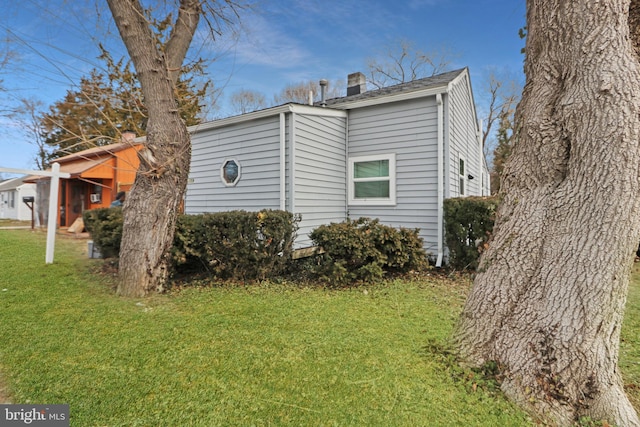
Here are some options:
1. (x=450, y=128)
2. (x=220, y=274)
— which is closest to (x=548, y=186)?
(x=220, y=274)

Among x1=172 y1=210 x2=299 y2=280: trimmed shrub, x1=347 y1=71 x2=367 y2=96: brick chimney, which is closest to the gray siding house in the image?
x1=172 y1=210 x2=299 y2=280: trimmed shrub

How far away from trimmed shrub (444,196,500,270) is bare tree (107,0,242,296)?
4837 millimetres

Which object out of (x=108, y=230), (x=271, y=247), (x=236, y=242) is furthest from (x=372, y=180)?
(x=108, y=230)

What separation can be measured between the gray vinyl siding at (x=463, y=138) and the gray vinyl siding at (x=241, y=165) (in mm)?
3737

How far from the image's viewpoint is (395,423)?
A: 194cm

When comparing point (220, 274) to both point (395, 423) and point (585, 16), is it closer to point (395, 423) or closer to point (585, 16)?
point (395, 423)

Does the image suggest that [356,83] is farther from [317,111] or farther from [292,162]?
[292,162]

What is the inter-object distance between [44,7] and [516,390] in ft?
24.1

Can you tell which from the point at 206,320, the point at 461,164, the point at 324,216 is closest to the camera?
the point at 206,320

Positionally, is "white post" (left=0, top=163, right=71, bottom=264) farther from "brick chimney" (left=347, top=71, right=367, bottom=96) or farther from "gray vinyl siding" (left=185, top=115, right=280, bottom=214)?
"brick chimney" (left=347, top=71, right=367, bottom=96)

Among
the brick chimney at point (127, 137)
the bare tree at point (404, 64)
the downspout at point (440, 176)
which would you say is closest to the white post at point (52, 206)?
the brick chimney at point (127, 137)

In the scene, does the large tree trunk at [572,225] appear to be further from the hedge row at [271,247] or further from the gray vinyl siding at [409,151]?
the gray vinyl siding at [409,151]

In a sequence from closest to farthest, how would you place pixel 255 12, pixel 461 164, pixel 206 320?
pixel 206 320 < pixel 255 12 < pixel 461 164

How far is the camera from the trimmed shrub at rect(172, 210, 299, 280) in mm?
5047
